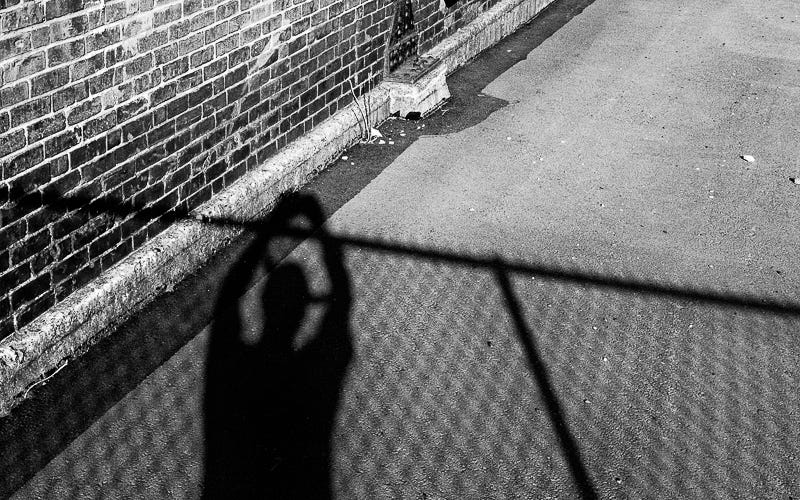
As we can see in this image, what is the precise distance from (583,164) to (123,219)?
12.7 ft

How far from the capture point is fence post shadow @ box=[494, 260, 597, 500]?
4305 mm

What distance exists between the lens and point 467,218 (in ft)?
21.9

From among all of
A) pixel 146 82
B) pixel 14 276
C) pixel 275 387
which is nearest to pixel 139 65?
pixel 146 82

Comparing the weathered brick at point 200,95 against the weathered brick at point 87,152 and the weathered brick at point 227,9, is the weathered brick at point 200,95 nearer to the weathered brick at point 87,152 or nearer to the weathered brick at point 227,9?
the weathered brick at point 227,9

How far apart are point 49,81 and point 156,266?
4.17ft

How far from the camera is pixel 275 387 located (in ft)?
15.7

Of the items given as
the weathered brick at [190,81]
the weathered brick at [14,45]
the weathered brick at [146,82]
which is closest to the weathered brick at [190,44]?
the weathered brick at [190,81]

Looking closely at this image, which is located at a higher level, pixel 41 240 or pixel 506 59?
pixel 41 240

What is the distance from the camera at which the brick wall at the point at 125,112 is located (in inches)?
174

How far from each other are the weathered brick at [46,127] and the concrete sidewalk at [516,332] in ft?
3.77

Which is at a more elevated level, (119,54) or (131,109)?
(119,54)

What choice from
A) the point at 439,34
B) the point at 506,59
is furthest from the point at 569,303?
the point at 506,59

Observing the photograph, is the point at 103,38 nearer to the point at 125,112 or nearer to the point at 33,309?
the point at 125,112

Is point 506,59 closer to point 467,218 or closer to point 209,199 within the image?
point 467,218
